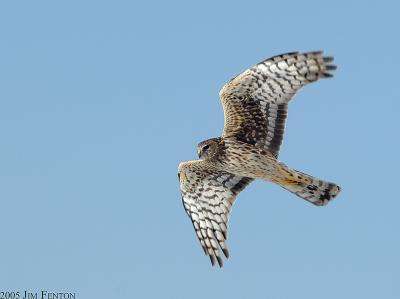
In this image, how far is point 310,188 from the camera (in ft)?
65.3

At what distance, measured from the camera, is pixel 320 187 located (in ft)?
65.3

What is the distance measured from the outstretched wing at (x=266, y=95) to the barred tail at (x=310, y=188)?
1.79 feet

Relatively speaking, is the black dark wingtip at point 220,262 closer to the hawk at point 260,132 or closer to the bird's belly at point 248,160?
the hawk at point 260,132

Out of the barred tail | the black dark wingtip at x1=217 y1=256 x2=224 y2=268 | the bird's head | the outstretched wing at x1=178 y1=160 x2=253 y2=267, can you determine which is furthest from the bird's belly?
the black dark wingtip at x1=217 y1=256 x2=224 y2=268

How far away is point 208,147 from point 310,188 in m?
1.80

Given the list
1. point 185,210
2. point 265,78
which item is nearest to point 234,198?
point 185,210

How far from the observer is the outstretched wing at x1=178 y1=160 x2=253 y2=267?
20297 mm

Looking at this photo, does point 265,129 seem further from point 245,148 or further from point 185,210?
point 185,210

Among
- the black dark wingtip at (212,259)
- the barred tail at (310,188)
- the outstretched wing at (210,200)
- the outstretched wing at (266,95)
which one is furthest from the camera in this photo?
the outstretched wing at (210,200)

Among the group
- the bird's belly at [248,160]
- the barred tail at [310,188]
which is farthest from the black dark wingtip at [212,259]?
the barred tail at [310,188]

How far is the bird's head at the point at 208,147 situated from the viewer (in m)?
19.6

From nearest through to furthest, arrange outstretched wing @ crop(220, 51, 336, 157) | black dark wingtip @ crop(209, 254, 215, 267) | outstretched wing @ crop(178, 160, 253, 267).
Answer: outstretched wing @ crop(220, 51, 336, 157) < black dark wingtip @ crop(209, 254, 215, 267) < outstretched wing @ crop(178, 160, 253, 267)

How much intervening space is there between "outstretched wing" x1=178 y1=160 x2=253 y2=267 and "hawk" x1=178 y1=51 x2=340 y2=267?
2cm

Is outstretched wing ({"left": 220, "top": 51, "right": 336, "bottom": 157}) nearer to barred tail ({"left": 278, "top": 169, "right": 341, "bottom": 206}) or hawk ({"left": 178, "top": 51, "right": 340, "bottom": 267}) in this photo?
hawk ({"left": 178, "top": 51, "right": 340, "bottom": 267})
